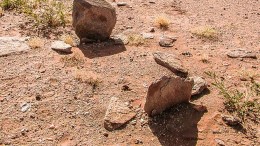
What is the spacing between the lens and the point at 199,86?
25.3ft

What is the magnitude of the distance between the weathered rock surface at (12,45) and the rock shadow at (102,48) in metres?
1.49

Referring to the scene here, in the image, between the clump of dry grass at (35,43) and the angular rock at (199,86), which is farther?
the clump of dry grass at (35,43)

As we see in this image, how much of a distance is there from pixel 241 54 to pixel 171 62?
2.28 meters

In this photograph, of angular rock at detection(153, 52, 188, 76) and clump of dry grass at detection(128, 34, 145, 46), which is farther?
clump of dry grass at detection(128, 34, 145, 46)

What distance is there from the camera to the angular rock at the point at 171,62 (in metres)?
8.50

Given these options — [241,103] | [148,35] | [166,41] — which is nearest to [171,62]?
[166,41]

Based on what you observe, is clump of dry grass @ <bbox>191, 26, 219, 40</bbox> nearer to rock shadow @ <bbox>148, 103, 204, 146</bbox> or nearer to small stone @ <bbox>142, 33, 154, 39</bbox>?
small stone @ <bbox>142, 33, 154, 39</bbox>

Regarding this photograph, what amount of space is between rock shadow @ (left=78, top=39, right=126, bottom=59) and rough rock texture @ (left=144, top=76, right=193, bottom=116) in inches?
111

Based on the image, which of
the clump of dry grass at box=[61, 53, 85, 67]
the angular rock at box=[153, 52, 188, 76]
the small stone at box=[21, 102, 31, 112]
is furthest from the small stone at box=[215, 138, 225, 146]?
the clump of dry grass at box=[61, 53, 85, 67]

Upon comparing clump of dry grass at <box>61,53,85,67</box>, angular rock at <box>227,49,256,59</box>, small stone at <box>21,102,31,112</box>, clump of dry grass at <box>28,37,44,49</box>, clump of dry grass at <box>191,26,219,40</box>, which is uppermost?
clump of dry grass at <box>191,26,219,40</box>

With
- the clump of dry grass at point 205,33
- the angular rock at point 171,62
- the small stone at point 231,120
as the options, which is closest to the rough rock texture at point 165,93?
the small stone at point 231,120

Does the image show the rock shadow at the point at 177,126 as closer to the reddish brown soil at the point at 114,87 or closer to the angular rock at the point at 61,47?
the reddish brown soil at the point at 114,87

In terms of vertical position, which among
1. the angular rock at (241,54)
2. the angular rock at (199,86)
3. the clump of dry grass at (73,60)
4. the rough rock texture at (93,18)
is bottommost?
the clump of dry grass at (73,60)

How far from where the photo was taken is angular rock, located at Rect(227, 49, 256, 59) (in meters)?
9.62
